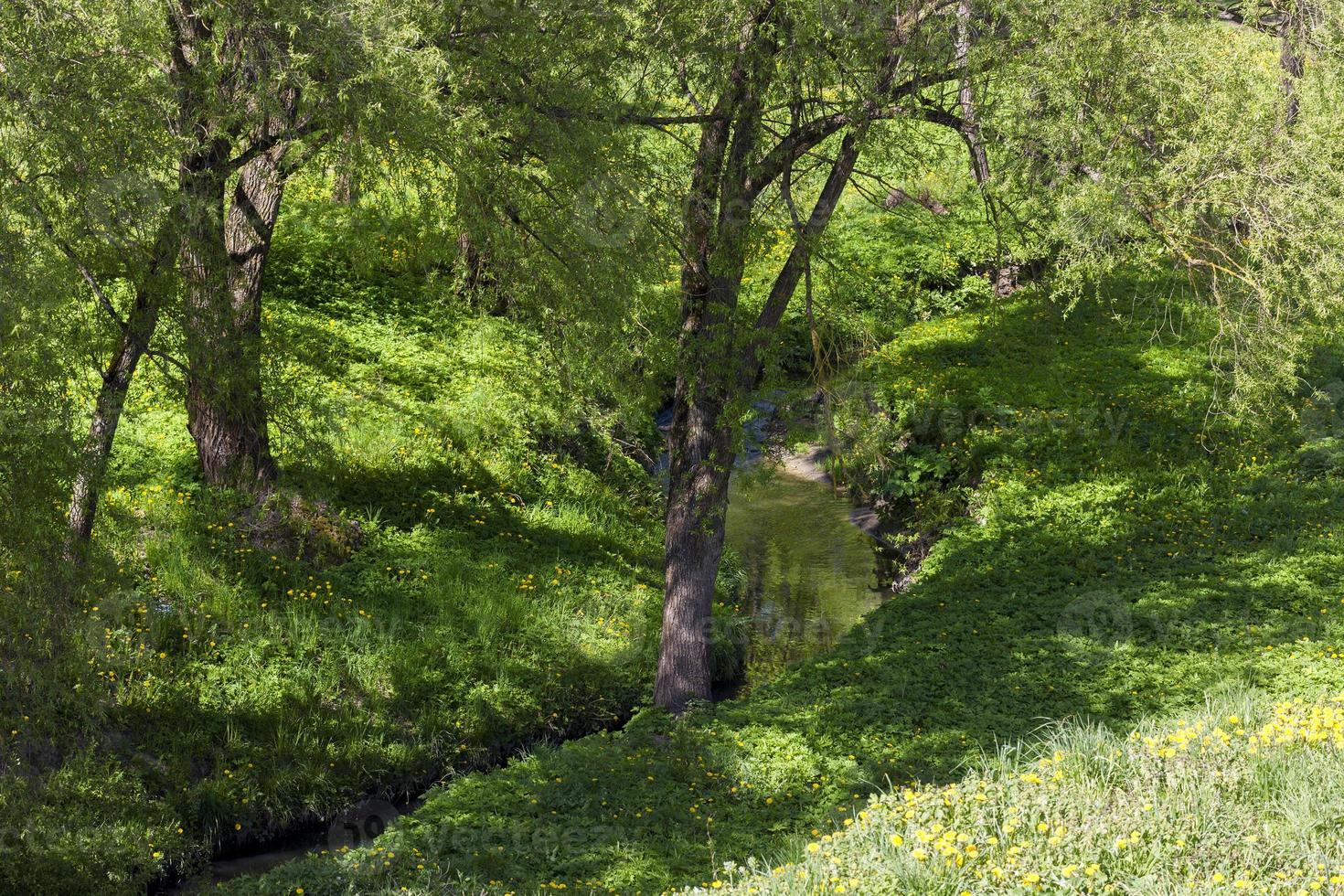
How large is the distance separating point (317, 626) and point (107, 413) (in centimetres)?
342

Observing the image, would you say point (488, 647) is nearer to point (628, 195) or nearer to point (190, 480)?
point (190, 480)

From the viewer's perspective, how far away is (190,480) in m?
12.7

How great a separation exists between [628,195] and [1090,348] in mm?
11151

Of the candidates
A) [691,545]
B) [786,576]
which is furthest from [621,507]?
[691,545]

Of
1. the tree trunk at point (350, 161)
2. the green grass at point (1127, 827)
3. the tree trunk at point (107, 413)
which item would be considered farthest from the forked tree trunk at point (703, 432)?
the green grass at point (1127, 827)

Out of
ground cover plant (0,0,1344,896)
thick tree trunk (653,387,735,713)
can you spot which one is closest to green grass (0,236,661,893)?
ground cover plant (0,0,1344,896)

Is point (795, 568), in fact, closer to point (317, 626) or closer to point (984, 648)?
point (984, 648)

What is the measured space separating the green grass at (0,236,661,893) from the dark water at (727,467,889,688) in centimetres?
136

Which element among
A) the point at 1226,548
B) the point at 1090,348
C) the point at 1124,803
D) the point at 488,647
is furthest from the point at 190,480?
the point at 1090,348

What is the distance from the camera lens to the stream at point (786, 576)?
9.83 meters

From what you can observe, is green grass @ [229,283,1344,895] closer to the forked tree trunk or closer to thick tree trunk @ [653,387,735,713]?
thick tree trunk @ [653,387,735,713]

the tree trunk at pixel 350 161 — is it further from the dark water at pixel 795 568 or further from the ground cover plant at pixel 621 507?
the dark water at pixel 795 568

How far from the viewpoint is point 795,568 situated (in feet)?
50.2

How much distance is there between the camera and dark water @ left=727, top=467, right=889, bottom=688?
13.3m
